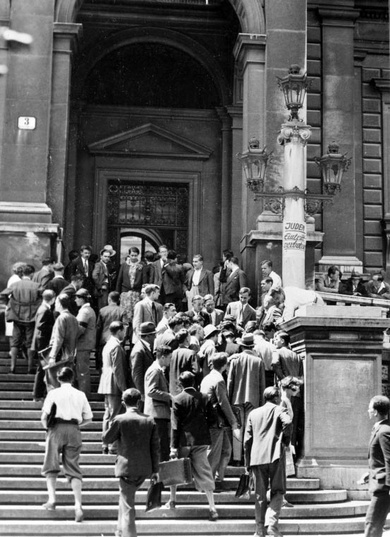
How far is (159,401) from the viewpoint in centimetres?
1180

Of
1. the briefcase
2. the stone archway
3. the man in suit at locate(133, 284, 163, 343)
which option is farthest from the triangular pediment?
the briefcase

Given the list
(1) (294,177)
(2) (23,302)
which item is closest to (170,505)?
(2) (23,302)

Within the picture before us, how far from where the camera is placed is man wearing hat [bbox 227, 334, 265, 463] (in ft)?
41.0

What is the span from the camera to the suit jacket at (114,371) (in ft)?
41.2

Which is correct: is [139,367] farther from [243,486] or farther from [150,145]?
[150,145]

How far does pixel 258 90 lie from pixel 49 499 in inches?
498

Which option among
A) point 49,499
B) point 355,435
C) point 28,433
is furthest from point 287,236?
point 49,499

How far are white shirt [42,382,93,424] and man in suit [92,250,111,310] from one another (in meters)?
6.63

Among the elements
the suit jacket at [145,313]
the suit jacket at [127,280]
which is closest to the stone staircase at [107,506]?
the suit jacket at [145,313]

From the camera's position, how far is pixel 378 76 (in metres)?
24.9

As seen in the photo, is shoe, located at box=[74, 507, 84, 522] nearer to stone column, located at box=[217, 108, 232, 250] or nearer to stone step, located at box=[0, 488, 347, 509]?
stone step, located at box=[0, 488, 347, 509]

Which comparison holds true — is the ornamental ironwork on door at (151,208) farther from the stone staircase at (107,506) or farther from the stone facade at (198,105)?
the stone staircase at (107,506)

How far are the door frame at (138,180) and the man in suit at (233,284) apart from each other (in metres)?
6.34

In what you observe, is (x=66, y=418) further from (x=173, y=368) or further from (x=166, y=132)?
(x=166, y=132)
